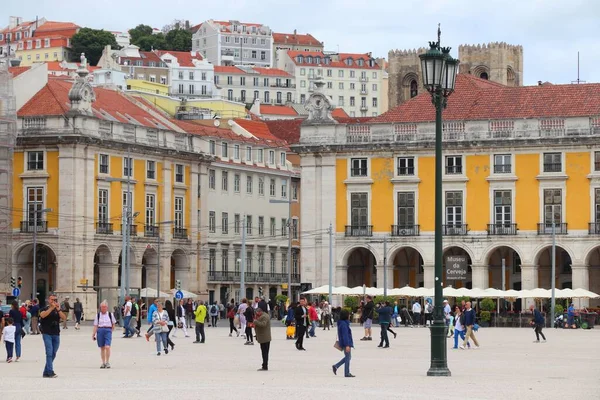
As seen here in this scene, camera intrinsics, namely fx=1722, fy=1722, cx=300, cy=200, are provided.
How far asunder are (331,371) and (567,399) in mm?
9734

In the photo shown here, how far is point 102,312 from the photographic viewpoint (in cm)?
3831

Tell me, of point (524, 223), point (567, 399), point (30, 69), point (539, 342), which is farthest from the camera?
point (30, 69)

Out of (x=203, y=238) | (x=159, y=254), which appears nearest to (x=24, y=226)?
(x=159, y=254)

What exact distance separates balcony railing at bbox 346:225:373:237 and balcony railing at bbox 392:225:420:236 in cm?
138

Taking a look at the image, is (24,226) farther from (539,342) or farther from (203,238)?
(539,342)

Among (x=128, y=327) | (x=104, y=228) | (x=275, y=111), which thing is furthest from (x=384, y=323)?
(x=275, y=111)

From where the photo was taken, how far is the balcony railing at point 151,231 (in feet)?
333

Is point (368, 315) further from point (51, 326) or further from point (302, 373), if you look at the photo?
point (51, 326)

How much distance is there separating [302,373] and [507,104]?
62449 mm

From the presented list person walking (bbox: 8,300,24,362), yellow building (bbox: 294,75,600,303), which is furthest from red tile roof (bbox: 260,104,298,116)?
person walking (bbox: 8,300,24,362)

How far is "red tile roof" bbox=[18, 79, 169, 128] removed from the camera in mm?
98438

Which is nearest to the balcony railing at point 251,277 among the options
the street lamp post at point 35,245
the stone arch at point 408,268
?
the stone arch at point 408,268

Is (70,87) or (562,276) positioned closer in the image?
(562,276)

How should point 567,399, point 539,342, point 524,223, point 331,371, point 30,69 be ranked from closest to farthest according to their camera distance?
point 567,399, point 331,371, point 539,342, point 524,223, point 30,69
